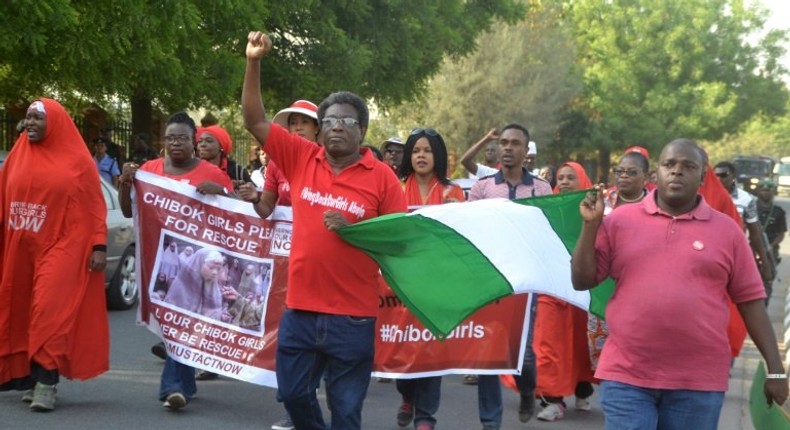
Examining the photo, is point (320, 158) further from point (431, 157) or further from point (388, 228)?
point (431, 157)

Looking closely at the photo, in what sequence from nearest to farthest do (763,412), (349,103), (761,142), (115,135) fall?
1. (763,412)
2. (349,103)
3. (115,135)
4. (761,142)

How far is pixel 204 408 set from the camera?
28.1ft

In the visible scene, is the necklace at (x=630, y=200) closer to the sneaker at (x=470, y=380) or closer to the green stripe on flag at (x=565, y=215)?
the green stripe on flag at (x=565, y=215)

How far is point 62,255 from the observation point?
809 centimetres

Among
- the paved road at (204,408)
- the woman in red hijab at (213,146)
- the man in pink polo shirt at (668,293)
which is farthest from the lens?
the woman in red hijab at (213,146)

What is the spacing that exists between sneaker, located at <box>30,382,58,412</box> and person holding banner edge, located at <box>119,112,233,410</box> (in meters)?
0.67

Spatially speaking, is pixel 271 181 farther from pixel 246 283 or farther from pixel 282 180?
pixel 246 283

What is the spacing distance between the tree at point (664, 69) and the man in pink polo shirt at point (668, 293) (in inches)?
2276

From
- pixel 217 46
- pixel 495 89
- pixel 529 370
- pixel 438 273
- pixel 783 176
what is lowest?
pixel 529 370

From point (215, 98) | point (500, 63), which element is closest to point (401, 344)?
point (215, 98)

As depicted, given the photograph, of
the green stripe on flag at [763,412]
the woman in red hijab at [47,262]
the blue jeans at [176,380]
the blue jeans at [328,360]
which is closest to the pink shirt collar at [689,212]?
the green stripe on flag at [763,412]

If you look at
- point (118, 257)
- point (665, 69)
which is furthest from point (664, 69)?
point (118, 257)

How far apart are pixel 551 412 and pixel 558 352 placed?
1.31 ft

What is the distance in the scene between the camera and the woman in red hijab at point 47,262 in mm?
8047
